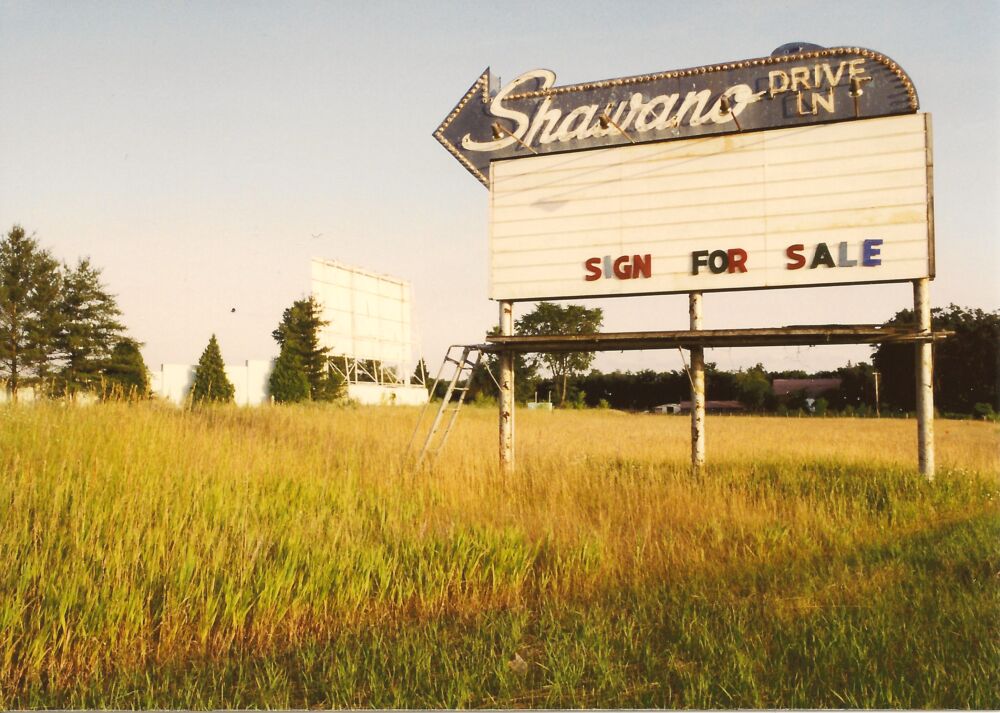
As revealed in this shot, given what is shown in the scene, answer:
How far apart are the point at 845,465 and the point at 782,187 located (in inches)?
204

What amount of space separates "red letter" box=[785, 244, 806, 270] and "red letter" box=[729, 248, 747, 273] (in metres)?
0.69

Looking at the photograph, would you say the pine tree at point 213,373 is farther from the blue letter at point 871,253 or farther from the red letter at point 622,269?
the blue letter at point 871,253

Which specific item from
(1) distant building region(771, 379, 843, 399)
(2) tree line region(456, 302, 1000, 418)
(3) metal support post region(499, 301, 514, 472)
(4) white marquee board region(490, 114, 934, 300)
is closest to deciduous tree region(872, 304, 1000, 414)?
(2) tree line region(456, 302, 1000, 418)

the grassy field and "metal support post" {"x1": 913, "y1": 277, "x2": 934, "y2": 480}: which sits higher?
"metal support post" {"x1": 913, "y1": 277, "x2": 934, "y2": 480}

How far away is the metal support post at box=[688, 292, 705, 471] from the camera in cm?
1192

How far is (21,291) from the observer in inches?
1207

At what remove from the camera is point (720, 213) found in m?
11.9

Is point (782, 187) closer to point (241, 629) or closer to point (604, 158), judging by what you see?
point (604, 158)

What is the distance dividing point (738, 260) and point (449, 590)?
8118mm

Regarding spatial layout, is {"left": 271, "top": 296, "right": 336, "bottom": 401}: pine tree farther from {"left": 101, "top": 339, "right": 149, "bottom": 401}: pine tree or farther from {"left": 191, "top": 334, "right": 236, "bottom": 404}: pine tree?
{"left": 101, "top": 339, "right": 149, "bottom": 401}: pine tree

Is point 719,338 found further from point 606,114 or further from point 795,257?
point 606,114

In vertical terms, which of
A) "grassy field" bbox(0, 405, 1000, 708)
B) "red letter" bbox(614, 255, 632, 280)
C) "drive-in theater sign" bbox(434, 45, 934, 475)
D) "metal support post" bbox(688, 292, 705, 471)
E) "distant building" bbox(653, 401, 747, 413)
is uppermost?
"drive-in theater sign" bbox(434, 45, 934, 475)

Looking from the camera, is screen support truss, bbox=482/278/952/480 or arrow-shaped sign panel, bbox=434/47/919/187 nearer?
screen support truss, bbox=482/278/952/480

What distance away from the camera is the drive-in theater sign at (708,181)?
436 inches
